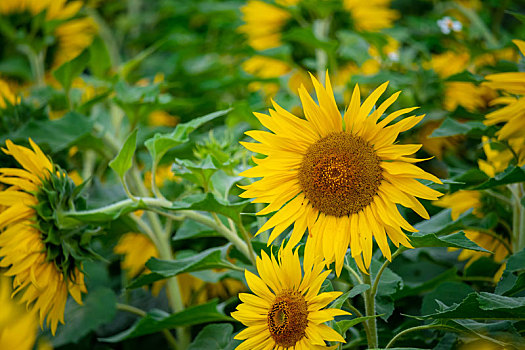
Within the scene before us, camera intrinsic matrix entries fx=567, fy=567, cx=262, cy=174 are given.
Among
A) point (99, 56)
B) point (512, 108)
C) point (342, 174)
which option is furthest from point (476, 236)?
point (99, 56)

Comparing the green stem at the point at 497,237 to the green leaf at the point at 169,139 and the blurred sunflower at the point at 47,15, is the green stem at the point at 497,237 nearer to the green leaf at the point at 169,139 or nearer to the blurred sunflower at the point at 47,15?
the green leaf at the point at 169,139

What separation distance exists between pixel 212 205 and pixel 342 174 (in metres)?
0.18

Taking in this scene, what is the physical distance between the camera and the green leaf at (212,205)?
0.69 meters

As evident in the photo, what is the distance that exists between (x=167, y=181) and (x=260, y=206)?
0.27 metres

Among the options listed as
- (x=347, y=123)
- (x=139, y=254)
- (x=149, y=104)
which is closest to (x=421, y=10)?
(x=149, y=104)

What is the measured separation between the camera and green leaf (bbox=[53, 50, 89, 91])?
1050 mm

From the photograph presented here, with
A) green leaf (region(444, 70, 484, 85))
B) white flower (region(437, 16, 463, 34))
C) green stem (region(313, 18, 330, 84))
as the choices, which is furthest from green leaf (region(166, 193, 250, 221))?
white flower (region(437, 16, 463, 34))

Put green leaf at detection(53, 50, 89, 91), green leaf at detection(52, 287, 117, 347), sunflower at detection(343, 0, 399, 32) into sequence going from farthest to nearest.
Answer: sunflower at detection(343, 0, 399, 32)
green leaf at detection(53, 50, 89, 91)
green leaf at detection(52, 287, 117, 347)

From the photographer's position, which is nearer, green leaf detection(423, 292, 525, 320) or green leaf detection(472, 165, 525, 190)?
green leaf detection(423, 292, 525, 320)

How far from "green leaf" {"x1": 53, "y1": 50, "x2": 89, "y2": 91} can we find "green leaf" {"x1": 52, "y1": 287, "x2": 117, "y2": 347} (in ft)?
1.30

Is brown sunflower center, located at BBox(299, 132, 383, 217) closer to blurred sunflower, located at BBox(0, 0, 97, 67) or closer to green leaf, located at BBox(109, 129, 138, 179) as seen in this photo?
green leaf, located at BBox(109, 129, 138, 179)

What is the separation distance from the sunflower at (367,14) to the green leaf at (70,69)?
24.8 inches

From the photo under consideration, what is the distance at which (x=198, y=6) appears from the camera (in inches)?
67.9

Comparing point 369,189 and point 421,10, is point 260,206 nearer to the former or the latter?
point 369,189
